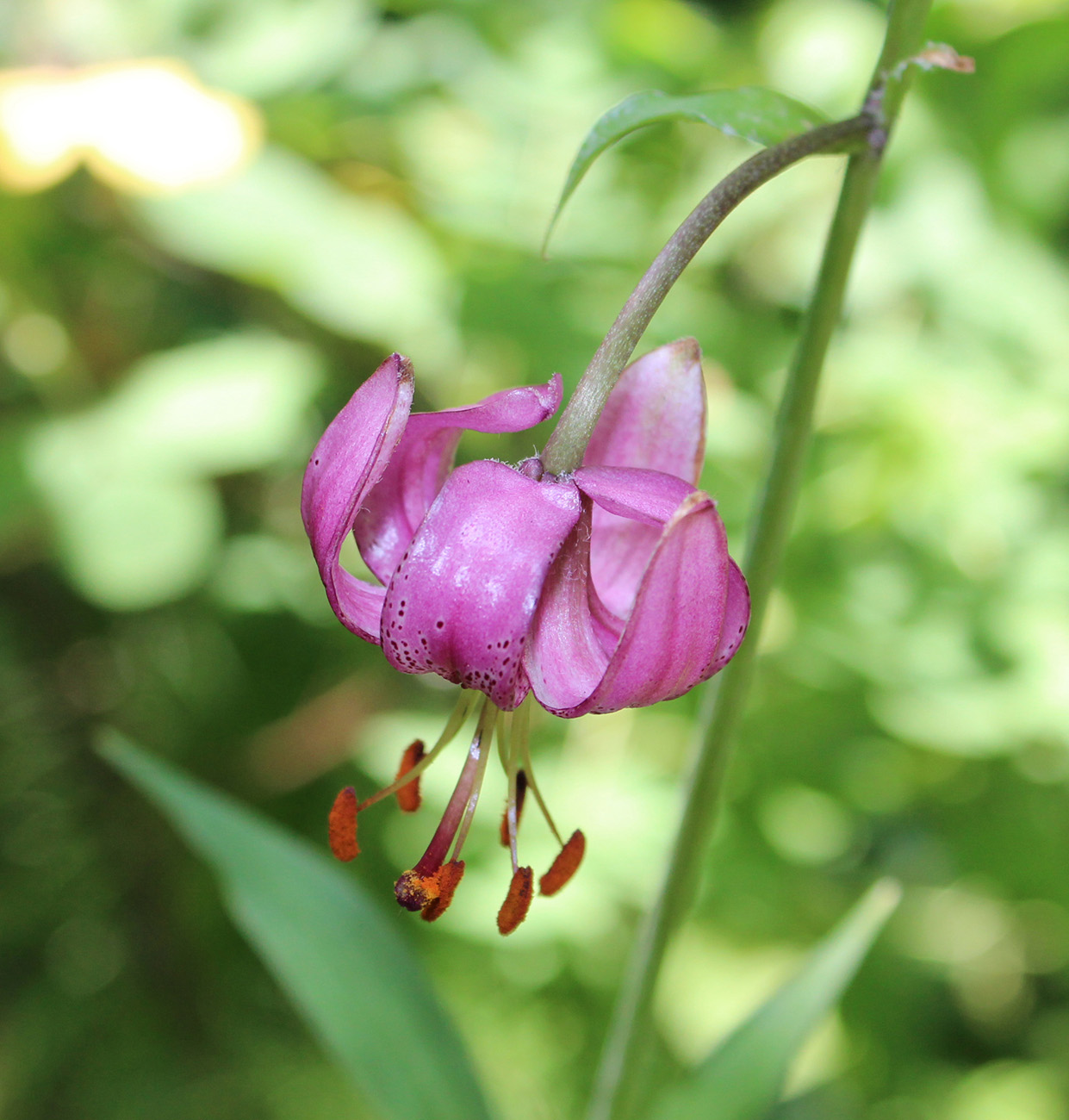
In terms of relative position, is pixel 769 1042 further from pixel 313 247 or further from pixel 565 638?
pixel 313 247

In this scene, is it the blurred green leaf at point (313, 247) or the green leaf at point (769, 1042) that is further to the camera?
the blurred green leaf at point (313, 247)

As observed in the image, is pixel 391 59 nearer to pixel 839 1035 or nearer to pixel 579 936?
pixel 579 936

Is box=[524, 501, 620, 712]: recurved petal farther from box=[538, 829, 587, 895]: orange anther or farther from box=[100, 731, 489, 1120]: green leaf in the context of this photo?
box=[100, 731, 489, 1120]: green leaf

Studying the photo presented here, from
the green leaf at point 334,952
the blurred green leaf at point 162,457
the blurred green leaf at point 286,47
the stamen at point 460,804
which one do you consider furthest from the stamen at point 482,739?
the blurred green leaf at point 286,47

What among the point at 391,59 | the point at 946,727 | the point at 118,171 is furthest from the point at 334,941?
the point at 391,59

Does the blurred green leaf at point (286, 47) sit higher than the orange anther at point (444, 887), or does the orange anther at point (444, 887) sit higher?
the blurred green leaf at point (286, 47)

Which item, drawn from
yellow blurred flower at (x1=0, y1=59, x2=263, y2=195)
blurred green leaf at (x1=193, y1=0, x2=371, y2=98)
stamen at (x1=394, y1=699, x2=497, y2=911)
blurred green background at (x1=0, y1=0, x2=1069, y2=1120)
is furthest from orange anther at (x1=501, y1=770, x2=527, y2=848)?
blurred green leaf at (x1=193, y1=0, x2=371, y2=98)

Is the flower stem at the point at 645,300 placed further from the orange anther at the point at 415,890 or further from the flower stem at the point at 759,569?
the orange anther at the point at 415,890

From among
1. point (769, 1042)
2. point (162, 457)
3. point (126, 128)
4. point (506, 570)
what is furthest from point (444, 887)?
point (126, 128)
